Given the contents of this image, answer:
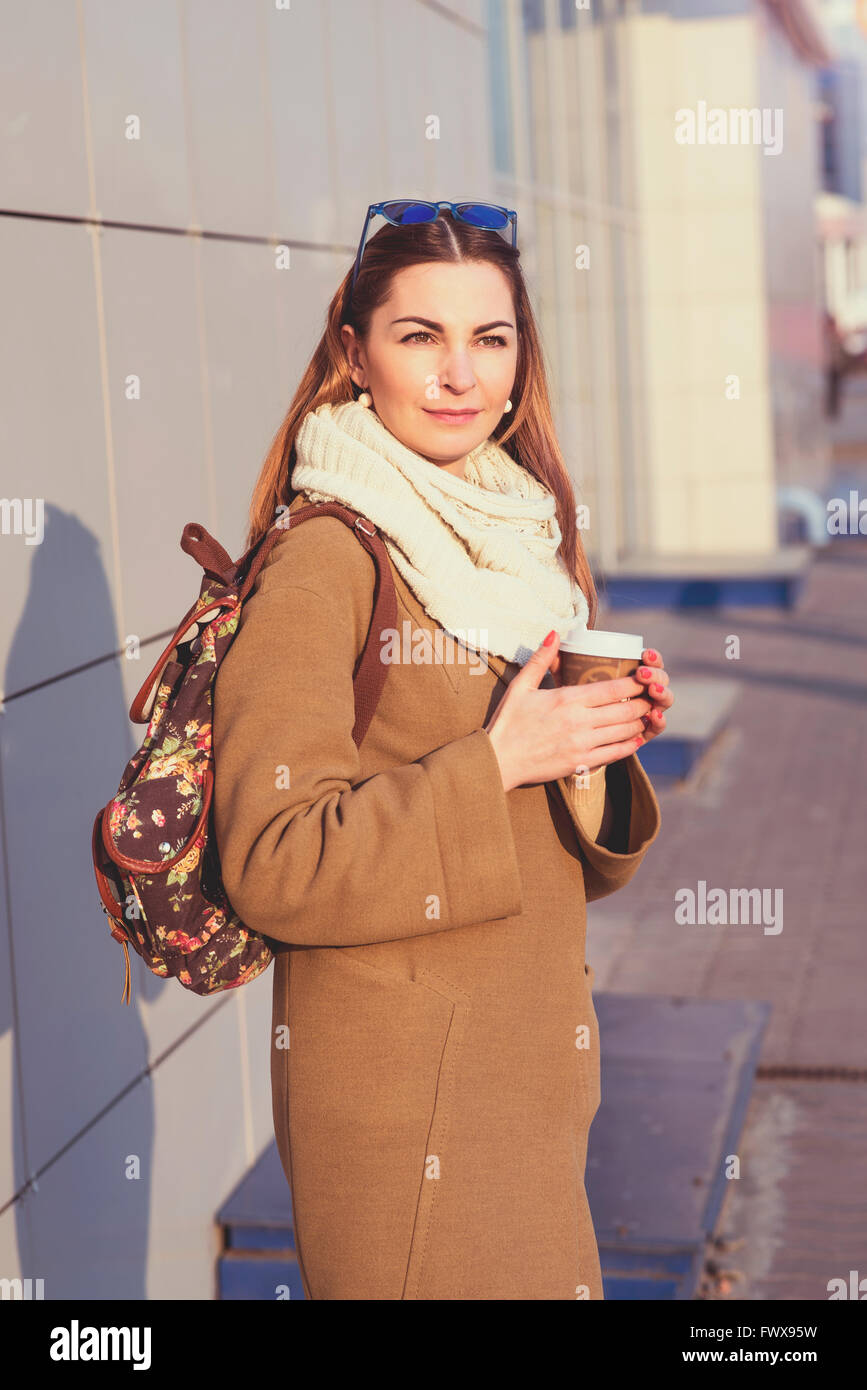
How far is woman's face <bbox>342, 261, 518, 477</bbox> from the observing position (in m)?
2.00

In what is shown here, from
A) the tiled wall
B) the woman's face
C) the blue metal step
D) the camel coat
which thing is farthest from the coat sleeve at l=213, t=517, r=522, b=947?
the blue metal step

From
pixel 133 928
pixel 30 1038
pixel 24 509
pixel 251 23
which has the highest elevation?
pixel 251 23

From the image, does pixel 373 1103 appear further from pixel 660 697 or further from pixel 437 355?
pixel 437 355

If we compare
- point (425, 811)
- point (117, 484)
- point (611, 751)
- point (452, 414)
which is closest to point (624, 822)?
point (611, 751)

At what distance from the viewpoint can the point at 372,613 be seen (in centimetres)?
191

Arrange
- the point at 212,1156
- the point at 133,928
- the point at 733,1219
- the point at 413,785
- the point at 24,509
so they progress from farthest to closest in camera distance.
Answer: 1. the point at 733,1219
2. the point at 212,1156
3. the point at 24,509
4. the point at 133,928
5. the point at 413,785

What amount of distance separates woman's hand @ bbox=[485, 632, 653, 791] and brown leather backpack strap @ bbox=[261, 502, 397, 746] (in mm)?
153

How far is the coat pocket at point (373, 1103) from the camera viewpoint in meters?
1.93

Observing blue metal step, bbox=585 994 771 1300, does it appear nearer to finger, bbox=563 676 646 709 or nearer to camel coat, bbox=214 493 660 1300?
camel coat, bbox=214 493 660 1300

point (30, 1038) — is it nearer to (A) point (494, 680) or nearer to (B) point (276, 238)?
(A) point (494, 680)

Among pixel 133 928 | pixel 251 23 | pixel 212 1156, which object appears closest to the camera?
pixel 133 928

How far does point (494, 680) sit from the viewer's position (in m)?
2.01

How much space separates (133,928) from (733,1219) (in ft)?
9.68
